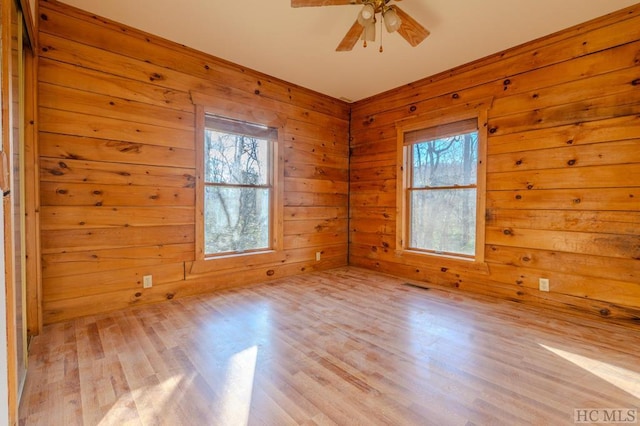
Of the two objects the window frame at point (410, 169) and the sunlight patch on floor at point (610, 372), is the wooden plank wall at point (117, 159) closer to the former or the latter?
the window frame at point (410, 169)

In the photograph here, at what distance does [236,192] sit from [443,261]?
8.53 ft

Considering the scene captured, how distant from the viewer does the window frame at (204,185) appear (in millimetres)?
3143

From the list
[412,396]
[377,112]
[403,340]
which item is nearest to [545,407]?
[412,396]

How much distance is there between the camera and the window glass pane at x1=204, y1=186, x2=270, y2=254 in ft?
10.9

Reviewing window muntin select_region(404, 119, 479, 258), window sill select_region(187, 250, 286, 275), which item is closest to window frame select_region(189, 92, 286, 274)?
window sill select_region(187, 250, 286, 275)

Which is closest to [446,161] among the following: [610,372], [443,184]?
[443,184]

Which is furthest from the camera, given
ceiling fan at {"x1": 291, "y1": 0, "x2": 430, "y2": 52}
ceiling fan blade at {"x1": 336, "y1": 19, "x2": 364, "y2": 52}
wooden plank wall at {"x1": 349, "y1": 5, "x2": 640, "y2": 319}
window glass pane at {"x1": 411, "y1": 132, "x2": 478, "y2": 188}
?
window glass pane at {"x1": 411, "y1": 132, "x2": 478, "y2": 188}

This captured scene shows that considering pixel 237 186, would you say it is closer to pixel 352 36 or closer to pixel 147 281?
pixel 147 281

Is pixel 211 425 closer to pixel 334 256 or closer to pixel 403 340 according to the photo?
pixel 403 340

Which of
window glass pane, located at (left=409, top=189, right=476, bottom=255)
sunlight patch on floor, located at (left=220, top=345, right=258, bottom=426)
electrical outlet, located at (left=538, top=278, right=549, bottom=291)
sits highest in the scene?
window glass pane, located at (left=409, top=189, right=476, bottom=255)

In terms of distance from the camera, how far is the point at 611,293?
2.52 metres

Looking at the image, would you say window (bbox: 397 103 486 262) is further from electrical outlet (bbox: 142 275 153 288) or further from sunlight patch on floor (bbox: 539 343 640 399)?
electrical outlet (bbox: 142 275 153 288)

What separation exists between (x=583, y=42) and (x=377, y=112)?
223cm

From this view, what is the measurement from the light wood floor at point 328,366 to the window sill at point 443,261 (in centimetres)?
52
